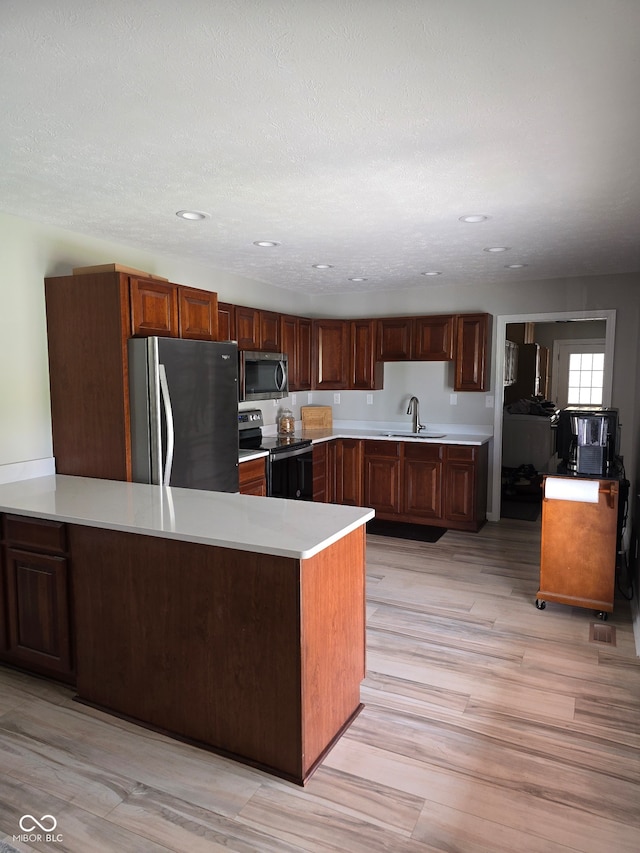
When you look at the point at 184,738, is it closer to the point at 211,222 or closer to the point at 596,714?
the point at 596,714

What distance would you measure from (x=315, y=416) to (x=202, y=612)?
4.01m

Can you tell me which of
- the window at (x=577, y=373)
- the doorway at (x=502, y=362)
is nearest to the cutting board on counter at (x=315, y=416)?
the doorway at (x=502, y=362)

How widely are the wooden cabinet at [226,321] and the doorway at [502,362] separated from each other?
102 inches

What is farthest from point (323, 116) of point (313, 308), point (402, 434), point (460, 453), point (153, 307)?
point (313, 308)

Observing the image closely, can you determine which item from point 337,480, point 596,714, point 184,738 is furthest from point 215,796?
point 337,480

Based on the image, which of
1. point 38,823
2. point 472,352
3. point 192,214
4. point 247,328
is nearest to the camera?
point 38,823

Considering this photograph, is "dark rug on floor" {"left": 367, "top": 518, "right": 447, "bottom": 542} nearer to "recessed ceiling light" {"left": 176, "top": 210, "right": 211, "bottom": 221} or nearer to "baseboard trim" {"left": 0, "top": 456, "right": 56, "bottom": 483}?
"baseboard trim" {"left": 0, "top": 456, "right": 56, "bottom": 483}

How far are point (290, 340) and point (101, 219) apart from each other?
8.26 feet

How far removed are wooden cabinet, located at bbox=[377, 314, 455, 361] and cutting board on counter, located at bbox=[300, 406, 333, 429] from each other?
0.86 meters

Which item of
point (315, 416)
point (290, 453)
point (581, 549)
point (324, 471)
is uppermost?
point (315, 416)

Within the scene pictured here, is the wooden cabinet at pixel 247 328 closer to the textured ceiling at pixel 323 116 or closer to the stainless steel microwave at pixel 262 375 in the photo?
the stainless steel microwave at pixel 262 375

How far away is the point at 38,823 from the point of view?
1.85 meters

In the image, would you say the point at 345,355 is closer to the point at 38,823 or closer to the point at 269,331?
the point at 269,331

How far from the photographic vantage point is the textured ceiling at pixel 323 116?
1394mm
